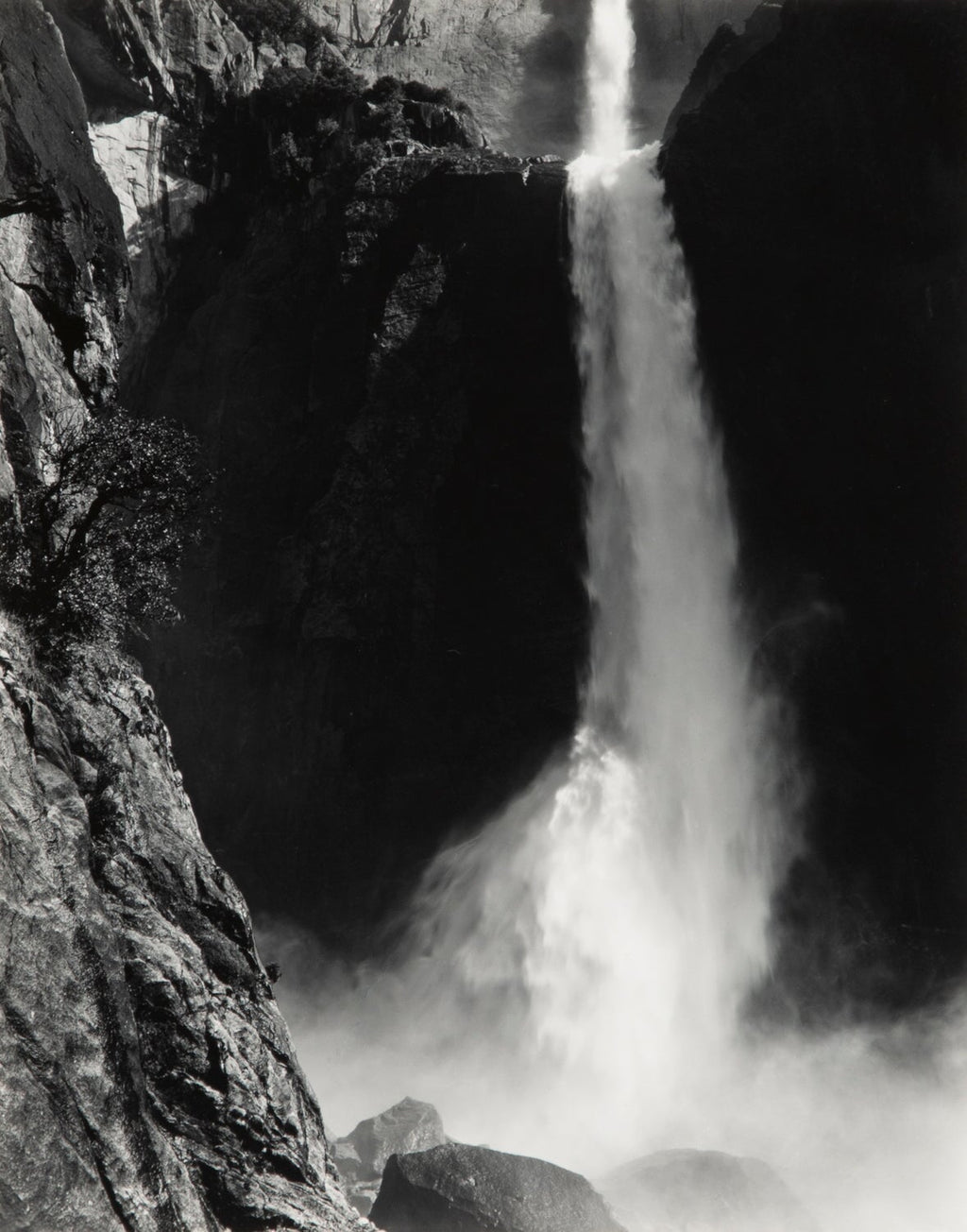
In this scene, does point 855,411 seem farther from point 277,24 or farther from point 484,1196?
point 277,24

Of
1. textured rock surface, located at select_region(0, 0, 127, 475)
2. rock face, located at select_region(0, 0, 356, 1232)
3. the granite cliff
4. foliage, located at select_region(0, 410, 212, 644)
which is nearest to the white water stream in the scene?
the granite cliff

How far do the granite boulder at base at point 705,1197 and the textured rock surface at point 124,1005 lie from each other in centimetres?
572

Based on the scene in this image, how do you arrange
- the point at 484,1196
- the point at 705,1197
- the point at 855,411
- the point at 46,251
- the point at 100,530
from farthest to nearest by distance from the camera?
1. the point at 855,411
2. the point at 705,1197
3. the point at 46,251
4. the point at 484,1196
5. the point at 100,530

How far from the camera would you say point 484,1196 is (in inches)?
515

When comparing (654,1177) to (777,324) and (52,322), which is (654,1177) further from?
(777,324)

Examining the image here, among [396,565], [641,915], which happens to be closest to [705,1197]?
[641,915]

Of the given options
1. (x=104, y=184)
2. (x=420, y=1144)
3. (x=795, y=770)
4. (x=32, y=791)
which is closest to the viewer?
(x=32, y=791)

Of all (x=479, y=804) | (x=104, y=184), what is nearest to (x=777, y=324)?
(x=479, y=804)

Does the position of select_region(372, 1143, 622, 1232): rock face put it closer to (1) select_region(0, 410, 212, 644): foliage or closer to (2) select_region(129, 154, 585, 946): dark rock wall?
(1) select_region(0, 410, 212, 644): foliage

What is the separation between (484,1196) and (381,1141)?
423cm

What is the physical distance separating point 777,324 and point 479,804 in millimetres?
13160

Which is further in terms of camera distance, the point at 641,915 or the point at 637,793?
the point at 637,793

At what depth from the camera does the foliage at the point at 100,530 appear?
10.3 meters

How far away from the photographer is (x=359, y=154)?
28.2 m
